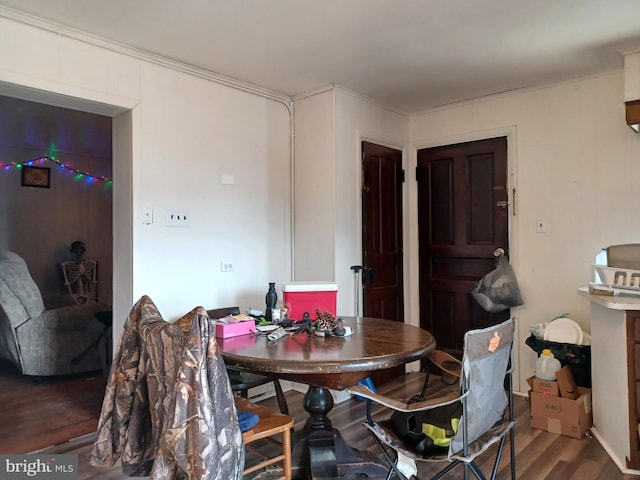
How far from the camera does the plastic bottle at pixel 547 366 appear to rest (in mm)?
→ 3043

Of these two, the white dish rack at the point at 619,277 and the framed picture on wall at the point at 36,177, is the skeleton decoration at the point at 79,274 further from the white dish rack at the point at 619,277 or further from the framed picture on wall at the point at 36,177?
the white dish rack at the point at 619,277

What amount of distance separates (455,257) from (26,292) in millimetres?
3794

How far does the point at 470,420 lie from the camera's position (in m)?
1.75

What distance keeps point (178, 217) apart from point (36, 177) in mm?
4401

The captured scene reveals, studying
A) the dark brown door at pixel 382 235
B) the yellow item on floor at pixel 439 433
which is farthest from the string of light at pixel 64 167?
the yellow item on floor at pixel 439 433

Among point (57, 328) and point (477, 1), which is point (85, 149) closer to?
point (57, 328)

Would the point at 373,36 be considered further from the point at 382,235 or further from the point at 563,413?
the point at 563,413

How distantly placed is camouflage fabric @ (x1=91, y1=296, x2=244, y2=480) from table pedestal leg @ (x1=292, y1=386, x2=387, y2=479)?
792 millimetres

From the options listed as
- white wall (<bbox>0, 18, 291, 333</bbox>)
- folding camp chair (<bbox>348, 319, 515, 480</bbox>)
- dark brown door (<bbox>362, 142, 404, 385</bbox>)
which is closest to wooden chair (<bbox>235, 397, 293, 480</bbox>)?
folding camp chair (<bbox>348, 319, 515, 480</bbox>)

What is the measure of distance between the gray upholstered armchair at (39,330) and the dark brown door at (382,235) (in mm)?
2486

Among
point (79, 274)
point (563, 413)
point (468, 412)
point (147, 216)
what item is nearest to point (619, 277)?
point (563, 413)

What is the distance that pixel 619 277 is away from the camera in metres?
2.61

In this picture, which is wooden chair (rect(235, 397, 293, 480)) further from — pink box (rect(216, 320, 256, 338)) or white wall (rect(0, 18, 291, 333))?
white wall (rect(0, 18, 291, 333))

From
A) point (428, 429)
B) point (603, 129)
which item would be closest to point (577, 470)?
point (428, 429)
